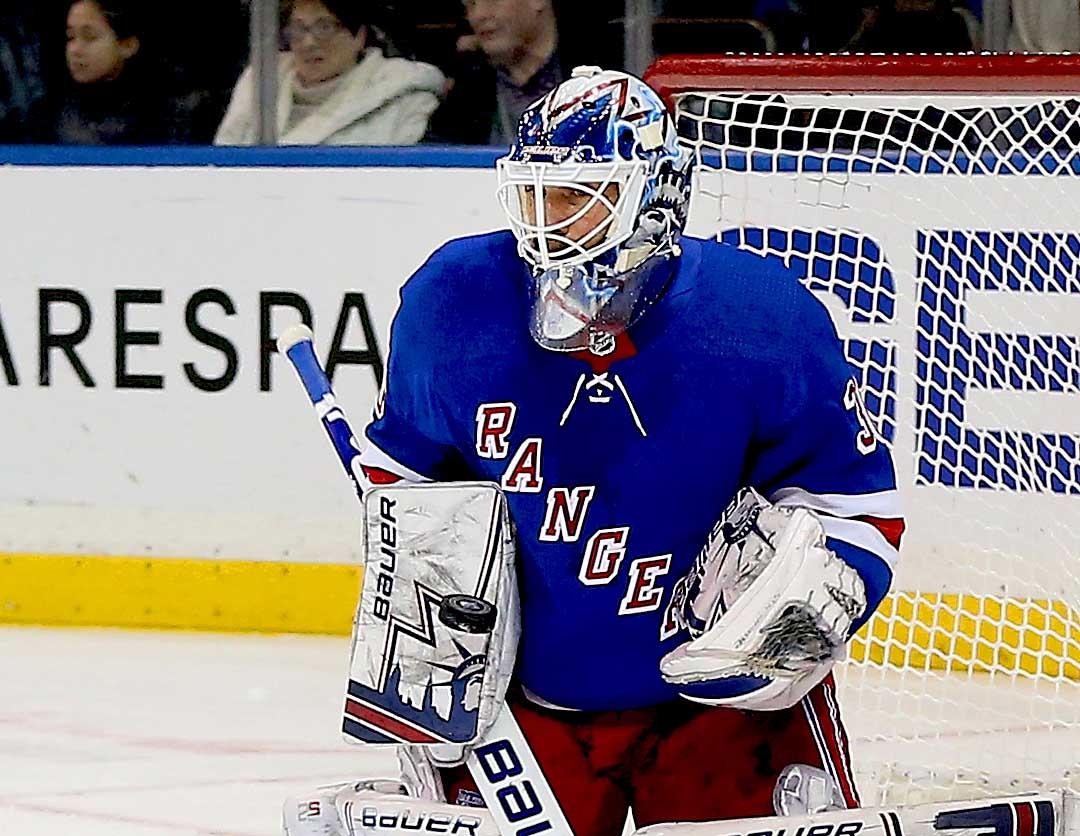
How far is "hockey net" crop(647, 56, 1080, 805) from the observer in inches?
111

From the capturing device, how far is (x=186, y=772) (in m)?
3.28

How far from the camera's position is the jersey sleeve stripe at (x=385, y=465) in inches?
81.3

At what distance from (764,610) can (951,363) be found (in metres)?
1.44

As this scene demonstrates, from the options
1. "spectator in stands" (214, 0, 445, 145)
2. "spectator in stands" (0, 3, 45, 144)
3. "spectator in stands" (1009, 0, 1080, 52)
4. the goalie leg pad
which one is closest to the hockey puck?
the goalie leg pad

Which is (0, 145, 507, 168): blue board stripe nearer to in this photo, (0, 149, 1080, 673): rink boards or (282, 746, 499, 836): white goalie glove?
(0, 149, 1080, 673): rink boards

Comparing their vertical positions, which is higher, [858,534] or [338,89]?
[338,89]

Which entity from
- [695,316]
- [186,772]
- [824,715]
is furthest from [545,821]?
[186,772]

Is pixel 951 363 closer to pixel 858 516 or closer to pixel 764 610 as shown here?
pixel 858 516

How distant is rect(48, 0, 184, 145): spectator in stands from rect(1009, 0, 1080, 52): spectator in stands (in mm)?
1595

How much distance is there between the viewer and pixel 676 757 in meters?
2.04

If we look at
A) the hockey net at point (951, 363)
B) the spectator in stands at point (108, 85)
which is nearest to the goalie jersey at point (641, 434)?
the hockey net at point (951, 363)

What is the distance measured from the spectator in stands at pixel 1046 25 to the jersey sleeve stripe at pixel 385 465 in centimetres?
213

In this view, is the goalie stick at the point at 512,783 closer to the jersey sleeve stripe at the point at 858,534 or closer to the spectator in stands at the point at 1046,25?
the jersey sleeve stripe at the point at 858,534

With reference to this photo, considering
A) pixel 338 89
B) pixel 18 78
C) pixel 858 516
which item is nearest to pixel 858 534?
pixel 858 516
